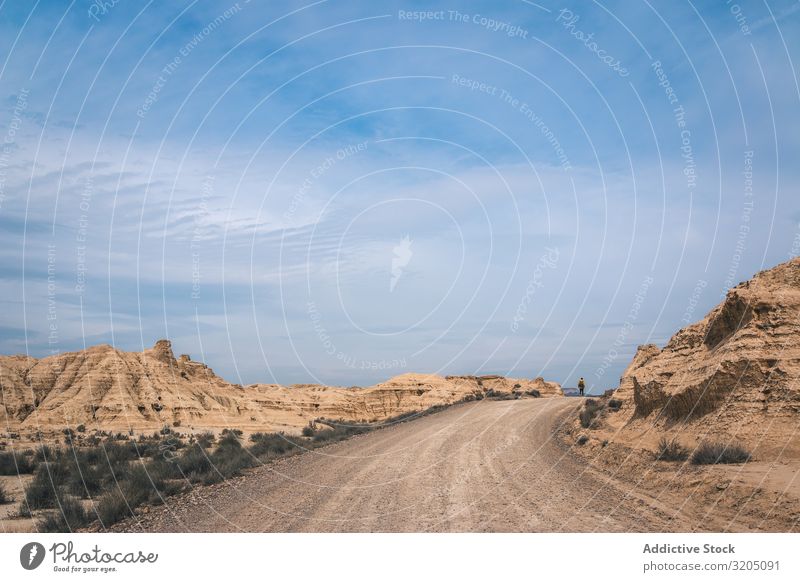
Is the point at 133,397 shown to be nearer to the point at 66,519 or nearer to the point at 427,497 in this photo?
the point at 66,519

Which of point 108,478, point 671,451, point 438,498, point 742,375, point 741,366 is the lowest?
point 438,498

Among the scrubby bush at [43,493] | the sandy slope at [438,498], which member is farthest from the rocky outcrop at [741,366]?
the scrubby bush at [43,493]

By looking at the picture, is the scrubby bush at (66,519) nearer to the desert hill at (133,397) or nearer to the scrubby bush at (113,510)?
the scrubby bush at (113,510)

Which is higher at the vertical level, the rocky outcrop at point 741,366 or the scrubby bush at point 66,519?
the rocky outcrop at point 741,366

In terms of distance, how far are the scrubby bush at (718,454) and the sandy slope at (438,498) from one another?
130cm

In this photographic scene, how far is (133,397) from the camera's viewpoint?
4775 cm

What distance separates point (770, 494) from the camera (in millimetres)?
9438

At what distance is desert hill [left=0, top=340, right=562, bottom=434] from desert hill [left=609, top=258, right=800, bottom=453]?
1269 inches

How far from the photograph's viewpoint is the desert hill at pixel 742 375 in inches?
494

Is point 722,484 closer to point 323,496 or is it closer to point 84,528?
point 323,496

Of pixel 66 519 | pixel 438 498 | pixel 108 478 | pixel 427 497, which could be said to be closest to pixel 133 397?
pixel 108 478

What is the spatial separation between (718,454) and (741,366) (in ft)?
9.93

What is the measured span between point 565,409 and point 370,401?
160ft
